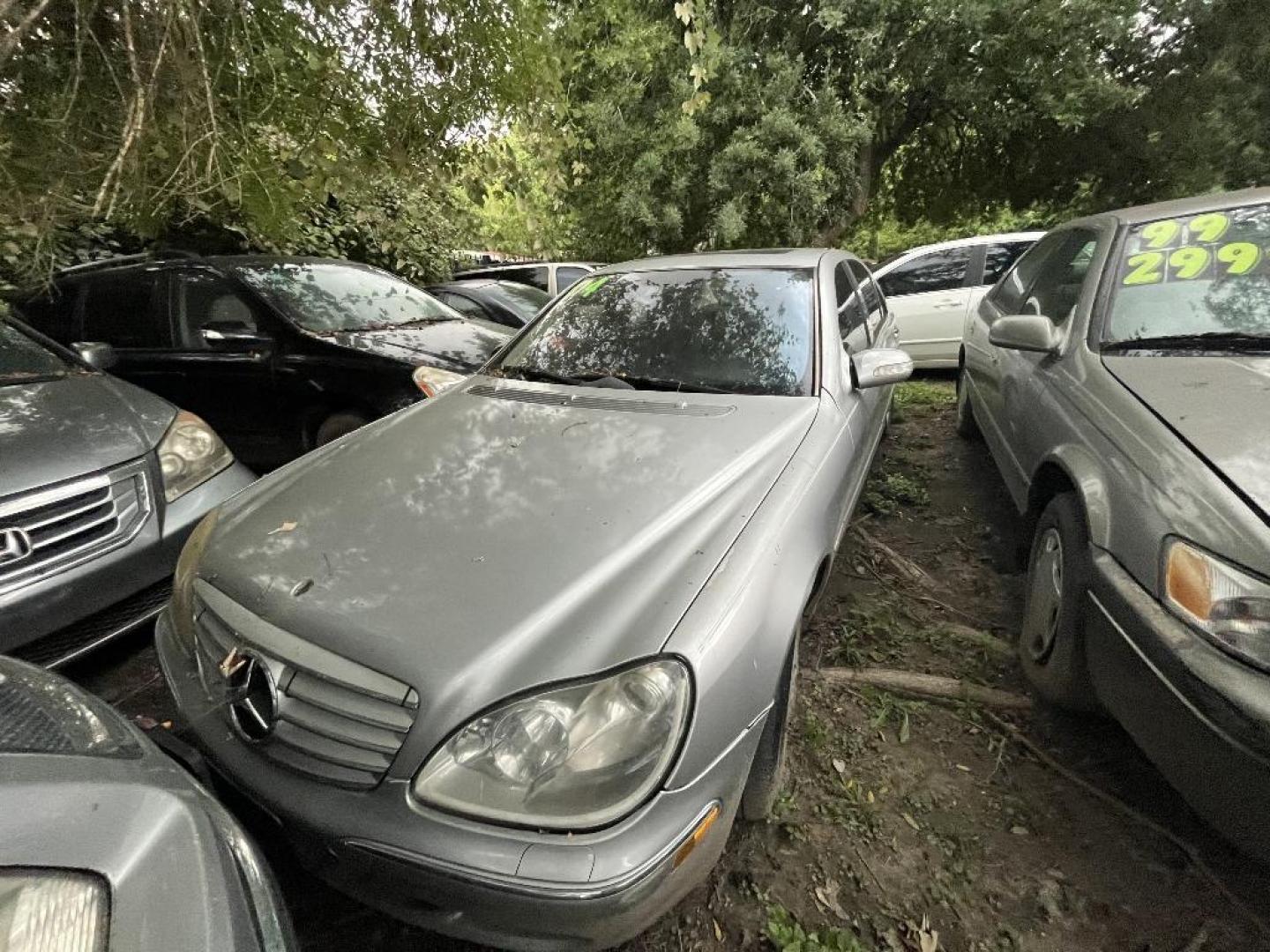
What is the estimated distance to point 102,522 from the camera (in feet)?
7.07

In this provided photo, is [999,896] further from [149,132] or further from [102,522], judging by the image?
[149,132]

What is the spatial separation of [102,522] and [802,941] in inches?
95.8

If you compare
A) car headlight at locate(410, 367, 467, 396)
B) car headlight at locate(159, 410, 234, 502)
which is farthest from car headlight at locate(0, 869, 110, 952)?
car headlight at locate(410, 367, 467, 396)

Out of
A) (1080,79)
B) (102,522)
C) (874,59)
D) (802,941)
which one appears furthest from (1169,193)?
(102,522)

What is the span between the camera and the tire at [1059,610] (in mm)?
1920

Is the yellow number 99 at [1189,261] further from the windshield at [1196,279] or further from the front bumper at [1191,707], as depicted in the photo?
the front bumper at [1191,707]

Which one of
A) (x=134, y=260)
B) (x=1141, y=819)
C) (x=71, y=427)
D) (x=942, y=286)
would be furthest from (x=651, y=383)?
(x=942, y=286)

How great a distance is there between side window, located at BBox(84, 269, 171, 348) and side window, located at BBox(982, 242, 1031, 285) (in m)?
6.46

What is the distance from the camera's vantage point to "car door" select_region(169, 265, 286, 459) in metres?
3.78

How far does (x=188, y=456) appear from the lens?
253 cm

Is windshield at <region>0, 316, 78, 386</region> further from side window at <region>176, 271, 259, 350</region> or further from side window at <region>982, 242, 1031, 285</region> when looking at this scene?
side window at <region>982, 242, 1031, 285</region>

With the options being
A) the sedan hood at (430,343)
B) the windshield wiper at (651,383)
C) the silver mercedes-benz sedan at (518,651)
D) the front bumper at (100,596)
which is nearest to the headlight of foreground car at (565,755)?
the silver mercedes-benz sedan at (518,651)

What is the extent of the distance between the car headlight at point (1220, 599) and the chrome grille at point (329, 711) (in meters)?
1.65

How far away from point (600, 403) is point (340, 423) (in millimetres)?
2138
